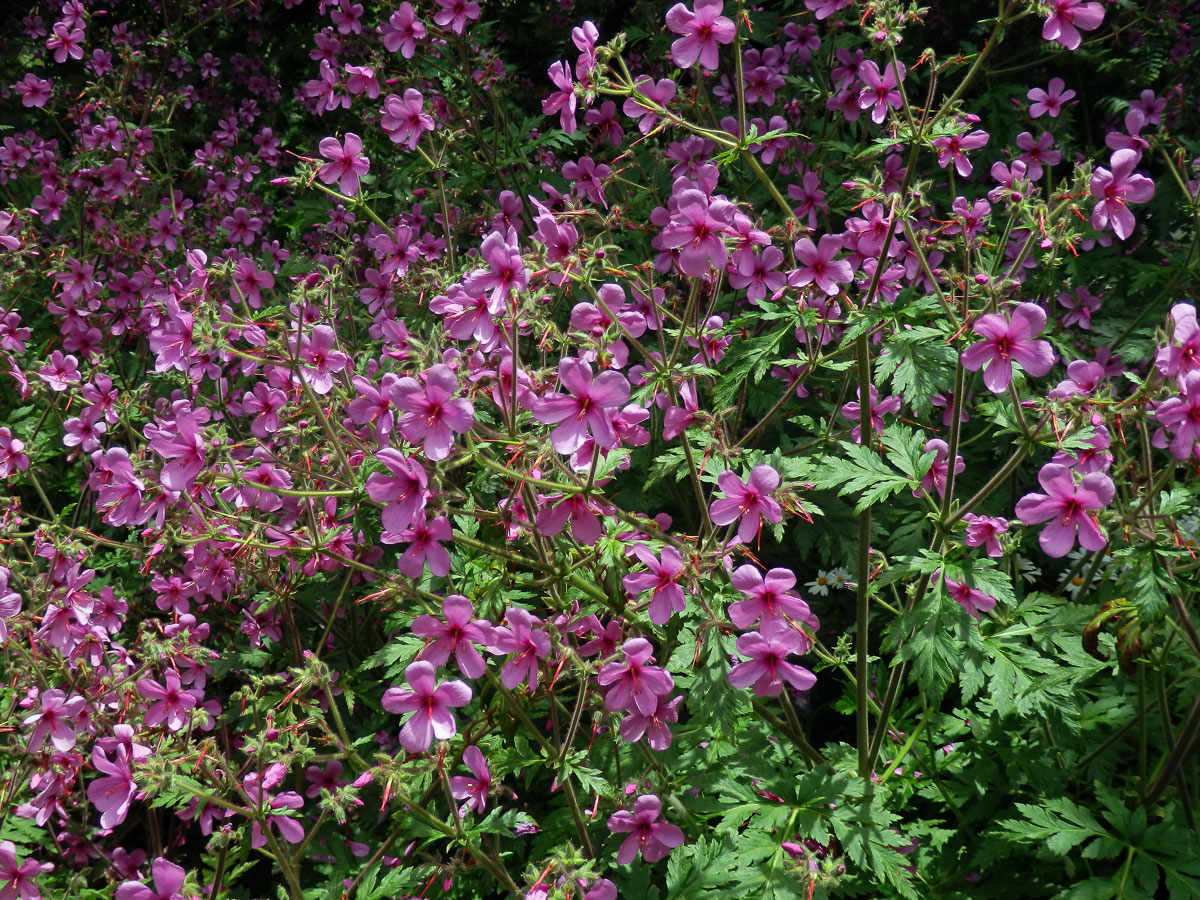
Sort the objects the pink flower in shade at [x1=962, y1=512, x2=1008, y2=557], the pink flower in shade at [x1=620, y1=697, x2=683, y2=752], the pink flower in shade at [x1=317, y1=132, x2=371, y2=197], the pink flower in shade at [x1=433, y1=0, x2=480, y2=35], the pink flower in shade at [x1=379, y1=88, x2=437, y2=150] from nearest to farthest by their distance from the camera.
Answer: the pink flower in shade at [x1=620, y1=697, x2=683, y2=752] → the pink flower in shade at [x1=962, y1=512, x2=1008, y2=557] → the pink flower in shade at [x1=317, y1=132, x2=371, y2=197] → the pink flower in shade at [x1=379, y1=88, x2=437, y2=150] → the pink flower in shade at [x1=433, y1=0, x2=480, y2=35]

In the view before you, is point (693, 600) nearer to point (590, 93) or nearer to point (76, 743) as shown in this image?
point (590, 93)

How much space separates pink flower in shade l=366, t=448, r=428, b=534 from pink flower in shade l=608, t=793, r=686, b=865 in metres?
1.12

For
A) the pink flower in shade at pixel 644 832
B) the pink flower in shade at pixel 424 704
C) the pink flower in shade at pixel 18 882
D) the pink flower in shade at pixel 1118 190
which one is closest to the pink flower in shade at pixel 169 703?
the pink flower in shade at pixel 18 882

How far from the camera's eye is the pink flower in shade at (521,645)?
229 cm

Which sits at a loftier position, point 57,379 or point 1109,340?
point 57,379

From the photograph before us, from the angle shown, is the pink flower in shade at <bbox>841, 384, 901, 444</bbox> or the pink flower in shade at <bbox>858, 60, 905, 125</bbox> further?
the pink flower in shade at <bbox>841, 384, 901, 444</bbox>

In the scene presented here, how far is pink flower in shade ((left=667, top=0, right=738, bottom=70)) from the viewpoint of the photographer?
275cm

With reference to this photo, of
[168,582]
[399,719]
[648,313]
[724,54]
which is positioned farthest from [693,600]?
[724,54]

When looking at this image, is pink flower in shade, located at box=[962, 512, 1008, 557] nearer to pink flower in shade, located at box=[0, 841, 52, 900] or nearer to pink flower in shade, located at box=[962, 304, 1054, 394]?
pink flower in shade, located at box=[962, 304, 1054, 394]

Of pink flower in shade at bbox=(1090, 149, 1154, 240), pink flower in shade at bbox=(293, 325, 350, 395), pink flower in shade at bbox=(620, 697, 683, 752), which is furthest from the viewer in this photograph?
pink flower in shade at bbox=(293, 325, 350, 395)

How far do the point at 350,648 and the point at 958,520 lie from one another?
294cm

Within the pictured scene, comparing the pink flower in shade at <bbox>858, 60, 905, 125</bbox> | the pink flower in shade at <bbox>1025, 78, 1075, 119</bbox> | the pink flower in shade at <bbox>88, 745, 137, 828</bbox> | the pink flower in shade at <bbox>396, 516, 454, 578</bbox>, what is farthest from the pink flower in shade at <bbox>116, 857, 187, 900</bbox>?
the pink flower in shade at <bbox>1025, 78, 1075, 119</bbox>

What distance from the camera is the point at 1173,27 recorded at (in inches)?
225

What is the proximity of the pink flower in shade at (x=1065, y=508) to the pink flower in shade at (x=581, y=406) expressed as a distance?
3.30 ft
